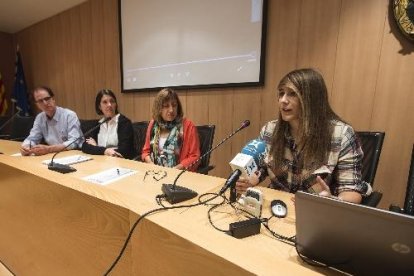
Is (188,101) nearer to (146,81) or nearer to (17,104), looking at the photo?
(146,81)

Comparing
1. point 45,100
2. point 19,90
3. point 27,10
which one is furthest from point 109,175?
point 19,90

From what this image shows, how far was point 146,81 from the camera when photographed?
3.01 metres

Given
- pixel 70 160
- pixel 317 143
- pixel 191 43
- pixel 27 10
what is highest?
pixel 27 10

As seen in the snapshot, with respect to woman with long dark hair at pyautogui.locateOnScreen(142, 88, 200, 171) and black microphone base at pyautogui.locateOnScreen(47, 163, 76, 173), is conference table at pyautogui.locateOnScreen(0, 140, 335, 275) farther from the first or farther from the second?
woman with long dark hair at pyautogui.locateOnScreen(142, 88, 200, 171)

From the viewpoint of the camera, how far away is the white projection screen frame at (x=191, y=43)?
7.23ft

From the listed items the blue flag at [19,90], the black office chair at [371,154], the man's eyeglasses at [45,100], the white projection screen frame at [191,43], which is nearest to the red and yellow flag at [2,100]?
the blue flag at [19,90]

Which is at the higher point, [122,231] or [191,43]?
[191,43]

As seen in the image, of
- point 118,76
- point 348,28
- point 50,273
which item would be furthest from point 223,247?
point 118,76

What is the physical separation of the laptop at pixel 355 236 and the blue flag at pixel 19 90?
5510mm

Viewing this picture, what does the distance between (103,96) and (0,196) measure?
1.24m

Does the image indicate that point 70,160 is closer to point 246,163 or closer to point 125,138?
point 125,138

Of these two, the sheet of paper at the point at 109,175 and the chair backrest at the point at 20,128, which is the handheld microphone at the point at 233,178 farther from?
the chair backrest at the point at 20,128

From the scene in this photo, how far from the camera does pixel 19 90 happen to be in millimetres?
4598

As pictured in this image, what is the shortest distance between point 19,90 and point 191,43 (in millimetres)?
3871
